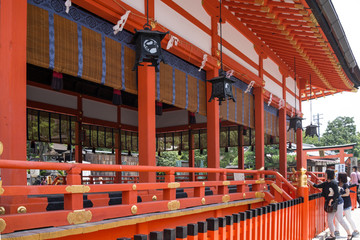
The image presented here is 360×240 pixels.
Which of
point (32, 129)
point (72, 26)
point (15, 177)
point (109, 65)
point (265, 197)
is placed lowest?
point (265, 197)

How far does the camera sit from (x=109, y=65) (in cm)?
616

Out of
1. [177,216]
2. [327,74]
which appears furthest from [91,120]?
[327,74]

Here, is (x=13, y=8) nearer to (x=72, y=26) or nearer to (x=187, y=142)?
(x=72, y=26)

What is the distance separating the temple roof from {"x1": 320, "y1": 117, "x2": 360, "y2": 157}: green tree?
4261 cm

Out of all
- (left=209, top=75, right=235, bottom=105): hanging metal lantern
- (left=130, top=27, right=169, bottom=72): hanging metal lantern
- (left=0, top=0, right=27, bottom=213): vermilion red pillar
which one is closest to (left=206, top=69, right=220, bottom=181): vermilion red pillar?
(left=209, top=75, right=235, bottom=105): hanging metal lantern

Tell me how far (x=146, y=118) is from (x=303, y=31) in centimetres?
545

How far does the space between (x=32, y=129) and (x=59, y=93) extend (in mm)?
1284

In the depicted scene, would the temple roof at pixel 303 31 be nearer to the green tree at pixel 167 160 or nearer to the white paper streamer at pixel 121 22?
the white paper streamer at pixel 121 22

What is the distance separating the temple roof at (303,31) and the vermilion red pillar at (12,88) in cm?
514

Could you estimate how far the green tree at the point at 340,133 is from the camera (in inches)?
2100

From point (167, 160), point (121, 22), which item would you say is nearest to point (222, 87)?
point (121, 22)

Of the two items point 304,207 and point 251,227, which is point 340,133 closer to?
point 304,207

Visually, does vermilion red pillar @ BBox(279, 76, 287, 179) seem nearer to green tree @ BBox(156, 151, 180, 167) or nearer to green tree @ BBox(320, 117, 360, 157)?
green tree @ BBox(156, 151, 180, 167)

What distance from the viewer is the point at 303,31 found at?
374 inches
